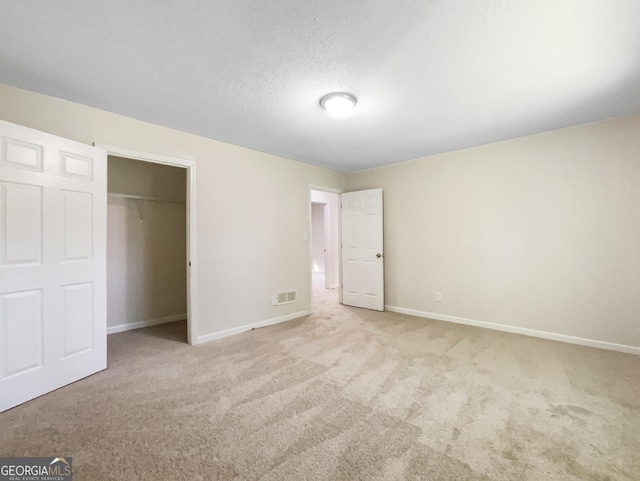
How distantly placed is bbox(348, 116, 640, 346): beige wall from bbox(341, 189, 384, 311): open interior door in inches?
12.1

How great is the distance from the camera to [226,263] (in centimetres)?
344

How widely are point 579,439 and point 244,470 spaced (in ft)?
6.11

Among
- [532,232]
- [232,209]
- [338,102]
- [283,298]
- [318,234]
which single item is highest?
[338,102]

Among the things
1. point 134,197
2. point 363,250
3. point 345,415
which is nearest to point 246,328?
point 345,415

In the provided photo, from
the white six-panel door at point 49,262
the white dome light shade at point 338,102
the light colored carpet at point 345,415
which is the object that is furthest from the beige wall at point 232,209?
the white dome light shade at point 338,102

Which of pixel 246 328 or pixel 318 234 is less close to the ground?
pixel 318 234

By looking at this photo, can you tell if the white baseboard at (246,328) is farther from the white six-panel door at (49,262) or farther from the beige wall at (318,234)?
the beige wall at (318,234)

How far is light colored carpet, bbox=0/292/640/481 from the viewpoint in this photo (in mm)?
1405

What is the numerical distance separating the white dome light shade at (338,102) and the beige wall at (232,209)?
1.61m

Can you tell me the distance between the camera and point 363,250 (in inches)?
187

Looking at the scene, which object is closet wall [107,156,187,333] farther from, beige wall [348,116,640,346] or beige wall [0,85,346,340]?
beige wall [348,116,640,346]

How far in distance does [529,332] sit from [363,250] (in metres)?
2.45

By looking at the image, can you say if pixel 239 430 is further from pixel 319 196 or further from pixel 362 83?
pixel 319 196

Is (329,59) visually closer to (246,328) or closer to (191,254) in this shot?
(191,254)
